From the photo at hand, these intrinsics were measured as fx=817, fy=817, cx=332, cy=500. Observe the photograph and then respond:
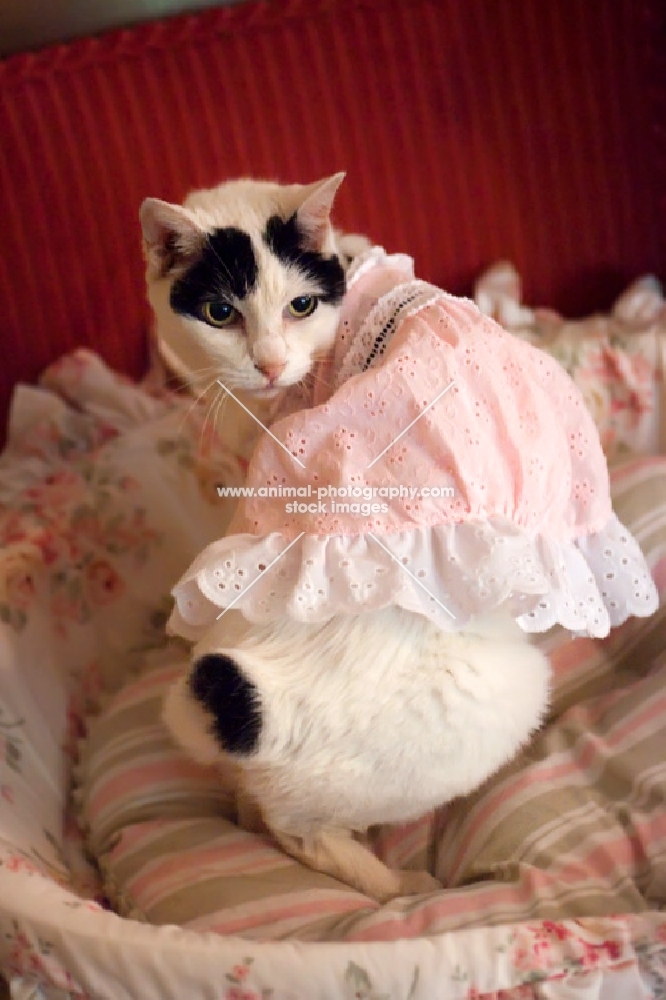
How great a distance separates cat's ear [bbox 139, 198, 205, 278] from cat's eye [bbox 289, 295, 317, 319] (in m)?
0.10

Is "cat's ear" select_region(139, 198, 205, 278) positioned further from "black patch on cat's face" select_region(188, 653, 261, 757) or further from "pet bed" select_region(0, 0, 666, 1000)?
"black patch on cat's face" select_region(188, 653, 261, 757)

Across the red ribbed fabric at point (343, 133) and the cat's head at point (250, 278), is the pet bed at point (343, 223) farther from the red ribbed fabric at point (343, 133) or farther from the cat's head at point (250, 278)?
the cat's head at point (250, 278)

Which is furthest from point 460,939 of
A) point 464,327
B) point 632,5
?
point 632,5

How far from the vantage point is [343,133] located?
1.25 m

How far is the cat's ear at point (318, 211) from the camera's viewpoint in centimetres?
70

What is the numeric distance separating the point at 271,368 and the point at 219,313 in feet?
0.23

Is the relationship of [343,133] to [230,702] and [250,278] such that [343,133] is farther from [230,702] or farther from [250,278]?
[230,702]

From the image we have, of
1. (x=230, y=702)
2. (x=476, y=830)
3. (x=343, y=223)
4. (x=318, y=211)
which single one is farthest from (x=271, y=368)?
(x=343, y=223)

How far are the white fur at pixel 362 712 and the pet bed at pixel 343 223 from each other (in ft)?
0.35

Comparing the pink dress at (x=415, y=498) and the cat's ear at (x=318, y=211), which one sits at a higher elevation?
the cat's ear at (x=318, y=211)

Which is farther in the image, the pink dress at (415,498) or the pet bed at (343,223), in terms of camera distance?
the pet bed at (343,223)

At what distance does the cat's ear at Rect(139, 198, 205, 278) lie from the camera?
69 cm

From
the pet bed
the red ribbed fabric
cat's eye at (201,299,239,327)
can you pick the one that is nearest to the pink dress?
cat's eye at (201,299,239,327)

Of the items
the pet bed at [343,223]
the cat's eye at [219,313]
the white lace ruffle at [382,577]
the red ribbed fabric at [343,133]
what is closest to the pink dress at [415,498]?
the white lace ruffle at [382,577]
